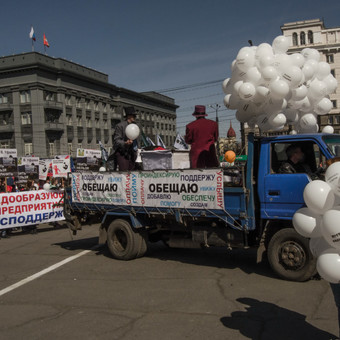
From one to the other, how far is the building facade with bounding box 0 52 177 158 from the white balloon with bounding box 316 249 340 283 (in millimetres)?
57920

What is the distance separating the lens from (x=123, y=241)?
8.43 metres

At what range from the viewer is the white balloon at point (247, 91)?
6.93 meters

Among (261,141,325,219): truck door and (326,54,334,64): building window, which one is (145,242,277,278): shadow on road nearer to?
(261,141,325,219): truck door

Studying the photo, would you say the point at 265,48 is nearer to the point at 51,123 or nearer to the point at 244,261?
the point at 244,261

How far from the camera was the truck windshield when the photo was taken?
6418mm

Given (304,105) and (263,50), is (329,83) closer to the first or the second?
(304,105)

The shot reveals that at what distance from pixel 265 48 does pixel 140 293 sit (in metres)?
4.59

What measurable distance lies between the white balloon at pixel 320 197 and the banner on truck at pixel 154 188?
3.12 m

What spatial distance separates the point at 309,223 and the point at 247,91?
3.67 m

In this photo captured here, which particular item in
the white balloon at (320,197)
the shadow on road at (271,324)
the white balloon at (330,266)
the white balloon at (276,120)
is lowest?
the shadow on road at (271,324)

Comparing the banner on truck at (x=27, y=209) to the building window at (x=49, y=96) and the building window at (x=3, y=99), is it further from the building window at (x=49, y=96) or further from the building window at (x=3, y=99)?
the building window at (x=3, y=99)

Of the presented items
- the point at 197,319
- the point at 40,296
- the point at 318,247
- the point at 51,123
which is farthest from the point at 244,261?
the point at 51,123

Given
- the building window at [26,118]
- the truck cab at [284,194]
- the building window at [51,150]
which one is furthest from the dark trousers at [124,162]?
the building window at [26,118]

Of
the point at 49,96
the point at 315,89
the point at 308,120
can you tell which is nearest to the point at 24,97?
the point at 49,96
